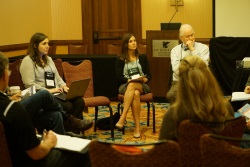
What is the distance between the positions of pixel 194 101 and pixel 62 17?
858cm

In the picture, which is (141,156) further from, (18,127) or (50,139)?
(50,139)

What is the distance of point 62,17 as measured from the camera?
10828mm

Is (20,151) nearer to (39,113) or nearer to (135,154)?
(135,154)

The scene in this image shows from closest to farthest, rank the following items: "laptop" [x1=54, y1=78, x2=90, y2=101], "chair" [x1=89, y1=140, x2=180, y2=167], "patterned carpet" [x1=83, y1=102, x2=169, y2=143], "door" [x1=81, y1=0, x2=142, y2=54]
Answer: "chair" [x1=89, y1=140, x2=180, y2=167], "laptop" [x1=54, y1=78, x2=90, y2=101], "patterned carpet" [x1=83, y1=102, x2=169, y2=143], "door" [x1=81, y1=0, x2=142, y2=54]

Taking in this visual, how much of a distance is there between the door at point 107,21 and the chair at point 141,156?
8045 millimetres

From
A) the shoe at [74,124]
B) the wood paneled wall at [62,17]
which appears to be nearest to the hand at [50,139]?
the shoe at [74,124]

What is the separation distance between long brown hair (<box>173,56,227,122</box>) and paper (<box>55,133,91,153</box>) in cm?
70

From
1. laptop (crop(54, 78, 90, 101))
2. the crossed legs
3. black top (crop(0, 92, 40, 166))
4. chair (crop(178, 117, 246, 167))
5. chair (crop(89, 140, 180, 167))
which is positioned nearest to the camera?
chair (crop(89, 140, 180, 167))

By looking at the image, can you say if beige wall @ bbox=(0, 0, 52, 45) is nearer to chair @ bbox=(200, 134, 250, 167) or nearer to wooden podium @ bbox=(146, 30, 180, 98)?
wooden podium @ bbox=(146, 30, 180, 98)

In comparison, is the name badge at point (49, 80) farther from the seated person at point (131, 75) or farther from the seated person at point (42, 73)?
the seated person at point (131, 75)

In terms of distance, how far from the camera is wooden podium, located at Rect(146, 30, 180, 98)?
7.32 meters

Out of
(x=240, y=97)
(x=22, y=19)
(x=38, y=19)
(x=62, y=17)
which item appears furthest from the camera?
(x=62, y=17)

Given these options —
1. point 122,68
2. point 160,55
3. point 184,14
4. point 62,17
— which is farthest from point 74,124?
point 62,17

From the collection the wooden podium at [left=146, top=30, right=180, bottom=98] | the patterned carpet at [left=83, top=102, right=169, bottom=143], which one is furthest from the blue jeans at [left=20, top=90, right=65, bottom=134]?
the wooden podium at [left=146, top=30, right=180, bottom=98]
